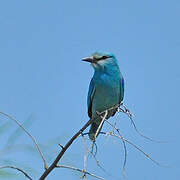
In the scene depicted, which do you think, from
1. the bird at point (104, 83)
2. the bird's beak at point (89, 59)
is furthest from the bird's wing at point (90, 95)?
the bird's beak at point (89, 59)

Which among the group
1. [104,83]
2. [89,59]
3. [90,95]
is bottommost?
[90,95]

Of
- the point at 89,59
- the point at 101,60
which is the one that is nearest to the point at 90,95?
the point at 101,60

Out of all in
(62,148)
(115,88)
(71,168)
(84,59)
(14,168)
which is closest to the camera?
(14,168)

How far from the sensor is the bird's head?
261 inches

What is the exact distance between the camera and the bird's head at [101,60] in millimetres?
6621

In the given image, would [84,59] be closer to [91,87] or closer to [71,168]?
[91,87]

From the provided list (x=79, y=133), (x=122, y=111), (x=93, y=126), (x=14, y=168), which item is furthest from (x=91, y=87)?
(x=14, y=168)

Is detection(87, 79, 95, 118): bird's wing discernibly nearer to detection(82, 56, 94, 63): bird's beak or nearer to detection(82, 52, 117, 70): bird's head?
detection(82, 52, 117, 70): bird's head

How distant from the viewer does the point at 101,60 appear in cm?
673

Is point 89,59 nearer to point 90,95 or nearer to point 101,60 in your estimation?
point 101,60

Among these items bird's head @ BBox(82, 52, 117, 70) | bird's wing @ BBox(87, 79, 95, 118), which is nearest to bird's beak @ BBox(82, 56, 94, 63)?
bird's head @ BBox(82, 52, 117, 70)

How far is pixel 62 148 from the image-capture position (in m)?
2.84

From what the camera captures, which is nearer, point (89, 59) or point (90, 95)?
point (89, 59)

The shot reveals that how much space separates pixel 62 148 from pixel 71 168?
27 cm
